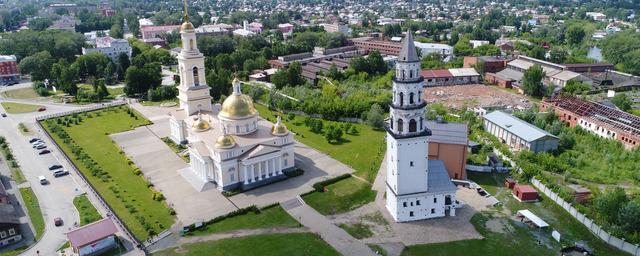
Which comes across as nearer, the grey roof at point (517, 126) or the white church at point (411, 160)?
the white church at point (411, 160)

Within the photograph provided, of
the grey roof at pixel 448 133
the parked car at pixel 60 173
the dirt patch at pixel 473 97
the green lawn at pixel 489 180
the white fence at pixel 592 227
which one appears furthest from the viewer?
the dirt patch at pixel 473 97

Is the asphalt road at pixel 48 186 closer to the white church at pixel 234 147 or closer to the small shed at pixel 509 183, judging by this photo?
the white church at pixel 234 147

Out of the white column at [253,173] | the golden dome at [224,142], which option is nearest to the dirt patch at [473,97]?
the white column at [253,173]

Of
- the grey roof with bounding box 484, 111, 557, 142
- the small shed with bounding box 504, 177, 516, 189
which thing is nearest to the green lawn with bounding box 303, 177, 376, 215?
the small shed with bounding box 504, 177, 516, 189

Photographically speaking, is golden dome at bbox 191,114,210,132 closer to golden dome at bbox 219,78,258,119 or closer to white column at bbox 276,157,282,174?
golden dome at bbox 219,78,258,119

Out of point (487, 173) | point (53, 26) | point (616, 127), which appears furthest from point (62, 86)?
point (53, 26)

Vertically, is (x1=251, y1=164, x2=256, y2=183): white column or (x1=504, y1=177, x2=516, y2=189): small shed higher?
(x1=251, y1=164, x2=256, y2=183): white column

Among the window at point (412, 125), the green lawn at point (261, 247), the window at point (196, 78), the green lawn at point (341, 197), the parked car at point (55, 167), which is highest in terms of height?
the window at point (196, 78)

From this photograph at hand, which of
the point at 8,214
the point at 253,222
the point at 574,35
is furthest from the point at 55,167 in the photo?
the point at 574,35
